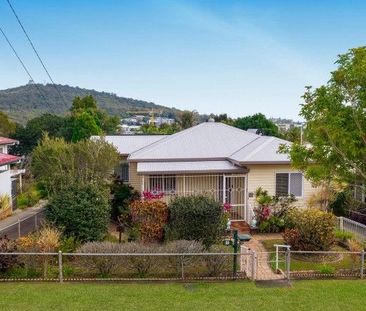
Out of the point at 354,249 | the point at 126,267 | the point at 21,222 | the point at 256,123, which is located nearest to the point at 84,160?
the point at 21,222

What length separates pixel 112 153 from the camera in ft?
67.6

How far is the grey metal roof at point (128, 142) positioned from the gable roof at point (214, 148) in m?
2.59

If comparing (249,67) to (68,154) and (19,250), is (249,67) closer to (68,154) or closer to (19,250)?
(68,154)

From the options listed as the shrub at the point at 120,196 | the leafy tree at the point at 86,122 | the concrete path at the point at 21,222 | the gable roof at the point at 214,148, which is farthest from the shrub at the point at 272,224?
the leafy tree at the point at 86,122

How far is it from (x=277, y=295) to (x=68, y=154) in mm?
14317

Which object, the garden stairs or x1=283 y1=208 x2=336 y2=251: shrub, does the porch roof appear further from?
x1=283 y1=208 x2=336 y2=251: shrub

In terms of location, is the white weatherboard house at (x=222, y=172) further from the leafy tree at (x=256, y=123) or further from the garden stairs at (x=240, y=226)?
the leafy tree at (x=256, y=123)

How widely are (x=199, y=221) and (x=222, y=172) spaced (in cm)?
540

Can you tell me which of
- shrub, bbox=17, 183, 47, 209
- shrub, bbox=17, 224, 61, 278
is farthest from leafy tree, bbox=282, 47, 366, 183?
shrub, bbox=17, 183, 47, 209

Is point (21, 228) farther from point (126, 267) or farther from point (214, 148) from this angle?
point (214, 148)

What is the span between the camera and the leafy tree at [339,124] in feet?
40.5

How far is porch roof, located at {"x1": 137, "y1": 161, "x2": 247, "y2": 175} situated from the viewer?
1894cm

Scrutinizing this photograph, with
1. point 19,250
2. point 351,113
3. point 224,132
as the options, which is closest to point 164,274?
point 19,250

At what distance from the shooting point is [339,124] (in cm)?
1249
